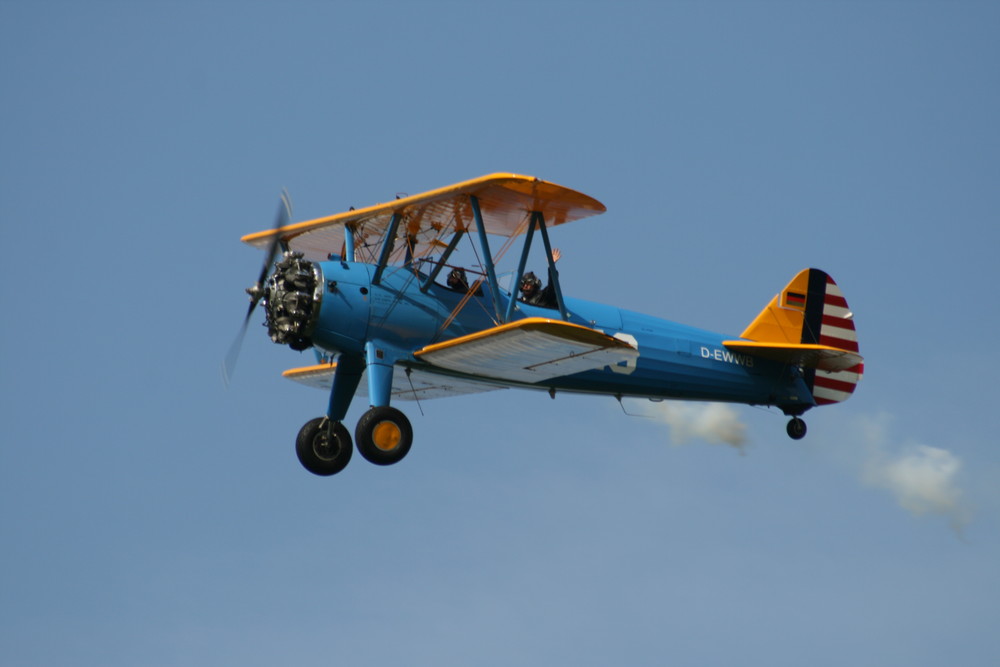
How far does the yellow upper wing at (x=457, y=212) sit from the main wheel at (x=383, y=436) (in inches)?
94.2

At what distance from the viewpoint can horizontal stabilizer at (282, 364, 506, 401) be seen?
1911cm

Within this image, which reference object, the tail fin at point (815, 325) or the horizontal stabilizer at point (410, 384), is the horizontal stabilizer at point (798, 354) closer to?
the tail fin at point (815, 325)

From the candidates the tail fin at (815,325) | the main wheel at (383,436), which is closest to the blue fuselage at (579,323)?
the tail fin at (815,325)

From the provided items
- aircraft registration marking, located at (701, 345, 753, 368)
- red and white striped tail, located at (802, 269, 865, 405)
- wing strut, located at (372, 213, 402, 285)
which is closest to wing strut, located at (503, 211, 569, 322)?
wing strut, located at (372, 213, 402, 285)

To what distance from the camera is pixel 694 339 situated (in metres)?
19.8

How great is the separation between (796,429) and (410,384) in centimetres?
552

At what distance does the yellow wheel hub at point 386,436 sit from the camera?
16.6 m

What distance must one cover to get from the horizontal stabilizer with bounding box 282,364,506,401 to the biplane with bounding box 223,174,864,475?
1.4 inches

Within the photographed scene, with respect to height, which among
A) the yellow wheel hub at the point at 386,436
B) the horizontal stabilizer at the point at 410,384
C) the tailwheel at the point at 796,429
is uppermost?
the tailwheel at the point at 796,429

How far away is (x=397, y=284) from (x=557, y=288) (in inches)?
76.1

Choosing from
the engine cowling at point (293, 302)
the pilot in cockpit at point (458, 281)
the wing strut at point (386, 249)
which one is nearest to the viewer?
the engine cowling at point (293, 302)

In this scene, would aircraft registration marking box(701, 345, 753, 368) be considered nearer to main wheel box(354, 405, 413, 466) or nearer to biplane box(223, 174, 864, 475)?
biplane box(223, 174, 864, 475)

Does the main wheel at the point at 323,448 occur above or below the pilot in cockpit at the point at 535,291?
below

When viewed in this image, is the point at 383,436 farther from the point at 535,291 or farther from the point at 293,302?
the point at 535,291
